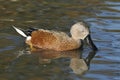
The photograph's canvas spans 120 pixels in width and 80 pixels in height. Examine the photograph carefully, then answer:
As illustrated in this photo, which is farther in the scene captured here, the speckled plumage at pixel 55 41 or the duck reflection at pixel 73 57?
the speckled plumage at pixel 55 41

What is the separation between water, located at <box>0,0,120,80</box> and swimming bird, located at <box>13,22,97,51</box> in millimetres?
171

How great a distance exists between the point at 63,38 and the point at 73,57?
61 centimetres

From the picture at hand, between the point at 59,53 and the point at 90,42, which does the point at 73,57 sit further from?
the point at 90,42

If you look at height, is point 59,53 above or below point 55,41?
below

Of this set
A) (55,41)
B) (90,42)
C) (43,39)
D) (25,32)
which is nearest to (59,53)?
(55,41)

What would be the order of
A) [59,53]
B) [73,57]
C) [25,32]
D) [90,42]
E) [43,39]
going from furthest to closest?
[25,32]
[43,39]
[90,42]
[59,53]
[73,57]

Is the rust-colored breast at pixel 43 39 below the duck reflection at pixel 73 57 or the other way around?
the other way around

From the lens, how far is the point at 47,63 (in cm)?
1065

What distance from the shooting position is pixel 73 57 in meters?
11.2

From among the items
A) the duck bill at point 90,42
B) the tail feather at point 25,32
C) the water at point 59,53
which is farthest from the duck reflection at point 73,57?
the tail feather at point 25,32

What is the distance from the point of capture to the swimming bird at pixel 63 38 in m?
11.6

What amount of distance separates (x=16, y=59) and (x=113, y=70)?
1.99 meters

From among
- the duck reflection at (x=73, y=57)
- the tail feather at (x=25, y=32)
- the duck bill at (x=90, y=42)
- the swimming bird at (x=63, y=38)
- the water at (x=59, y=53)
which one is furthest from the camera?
the tail feather at (x=25, y=32)

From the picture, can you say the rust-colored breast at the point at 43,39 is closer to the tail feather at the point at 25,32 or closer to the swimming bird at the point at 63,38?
the swimming bird at the point at 63,38
